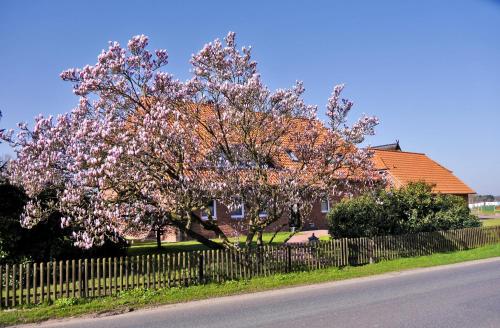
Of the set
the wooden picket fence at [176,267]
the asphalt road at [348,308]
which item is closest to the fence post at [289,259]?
the wooden picket fence at [176,267]

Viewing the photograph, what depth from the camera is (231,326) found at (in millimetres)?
7578

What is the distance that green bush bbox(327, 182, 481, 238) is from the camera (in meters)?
18.0

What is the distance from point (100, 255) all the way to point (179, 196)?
17.3ft

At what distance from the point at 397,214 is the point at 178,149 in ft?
35.9

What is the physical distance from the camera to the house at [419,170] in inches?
1505

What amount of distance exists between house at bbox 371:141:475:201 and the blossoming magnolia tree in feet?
80.1

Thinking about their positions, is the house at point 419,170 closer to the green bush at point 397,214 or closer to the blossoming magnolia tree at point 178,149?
the green bush at point 397,214

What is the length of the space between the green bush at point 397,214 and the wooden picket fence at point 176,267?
1654 mm

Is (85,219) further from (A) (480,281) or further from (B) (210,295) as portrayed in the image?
(A) (480,281)

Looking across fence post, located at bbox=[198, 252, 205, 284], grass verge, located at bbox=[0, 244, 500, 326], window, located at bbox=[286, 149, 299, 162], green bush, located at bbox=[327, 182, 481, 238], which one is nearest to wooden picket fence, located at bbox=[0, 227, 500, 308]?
fence post, located at bbox=[198, 252, 205, 284]

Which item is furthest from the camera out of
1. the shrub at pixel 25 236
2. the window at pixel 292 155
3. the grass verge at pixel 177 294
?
the window at pixel 292 155

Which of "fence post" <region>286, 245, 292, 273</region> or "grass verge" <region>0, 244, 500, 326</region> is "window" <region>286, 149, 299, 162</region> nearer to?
"fence post" <region>286, 245, 292, 273</region>

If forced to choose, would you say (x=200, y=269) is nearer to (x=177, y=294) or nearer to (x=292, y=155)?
(x=177, y=294)

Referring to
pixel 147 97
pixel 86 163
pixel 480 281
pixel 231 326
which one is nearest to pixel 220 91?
pixel 147 97
